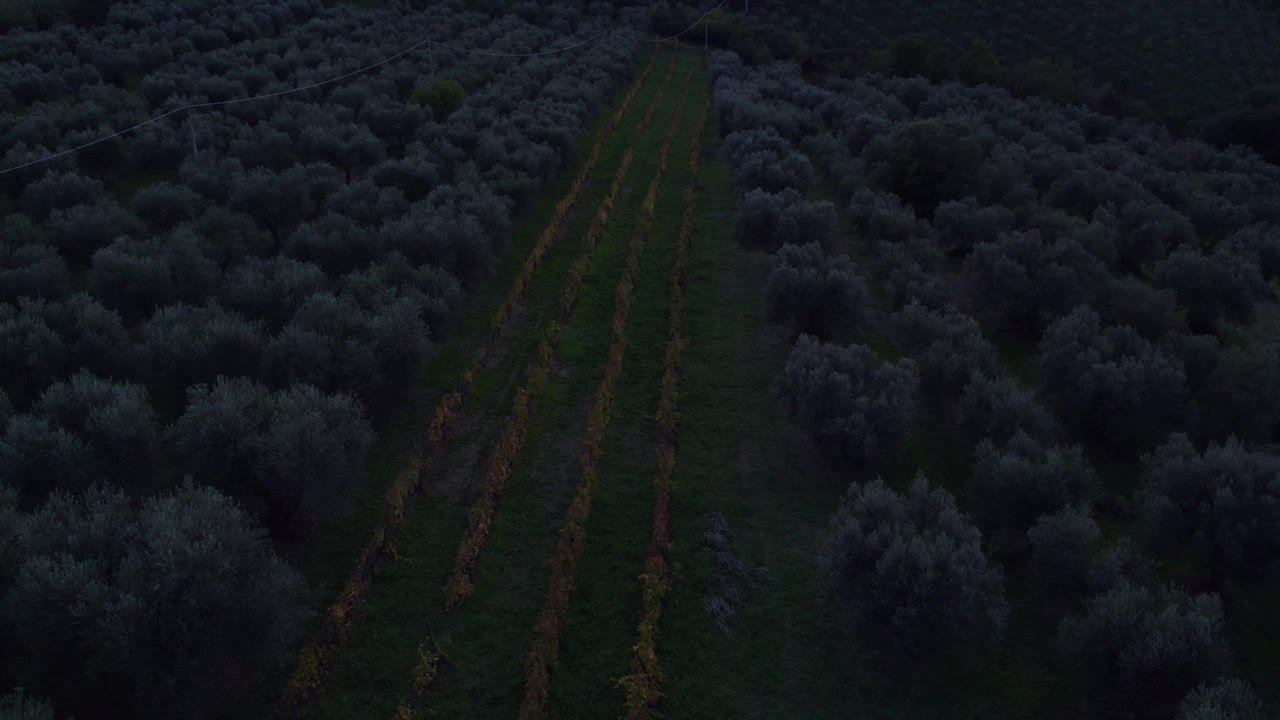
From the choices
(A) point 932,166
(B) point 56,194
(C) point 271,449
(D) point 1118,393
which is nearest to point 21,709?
(C) point 271,449

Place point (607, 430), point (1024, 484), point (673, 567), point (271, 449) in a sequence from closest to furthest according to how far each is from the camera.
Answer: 1. point (271, 449)
2. point (673, 567)
3. point (1024, 484)
4. point (607, 430)

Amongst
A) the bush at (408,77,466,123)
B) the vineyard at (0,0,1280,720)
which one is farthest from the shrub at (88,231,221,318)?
the bush at (408,77,466,123)

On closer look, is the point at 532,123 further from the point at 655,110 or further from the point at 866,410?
the point at 866,410

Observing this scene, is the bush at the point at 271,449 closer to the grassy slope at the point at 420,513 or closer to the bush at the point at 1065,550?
the grassy slope at the point at 420,513

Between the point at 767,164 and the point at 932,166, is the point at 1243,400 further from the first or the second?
the point at 767,164

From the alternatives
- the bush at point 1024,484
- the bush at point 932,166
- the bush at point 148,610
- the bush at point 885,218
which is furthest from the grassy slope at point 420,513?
the bush at point 932,166

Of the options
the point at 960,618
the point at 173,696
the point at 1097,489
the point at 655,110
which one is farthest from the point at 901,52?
the point at 173,696

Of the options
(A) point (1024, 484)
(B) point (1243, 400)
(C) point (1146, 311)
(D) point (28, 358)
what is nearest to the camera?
(A) point (1024, 484)
